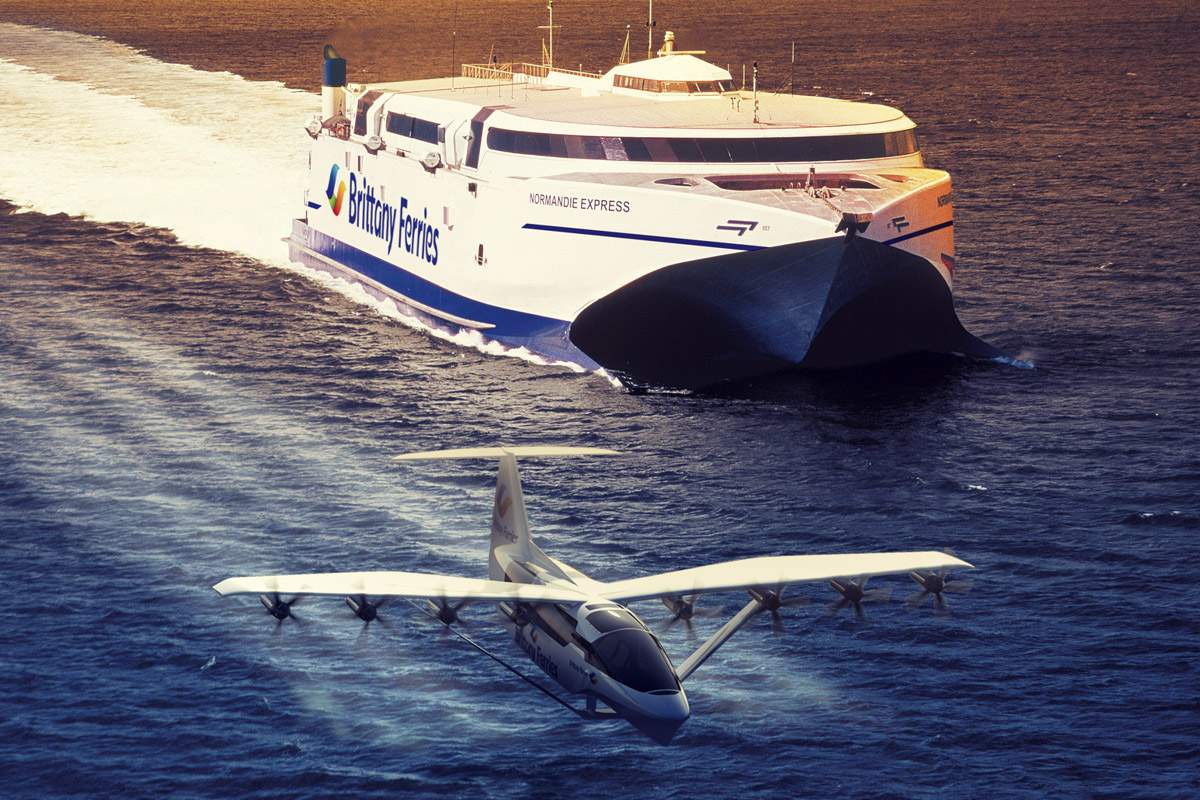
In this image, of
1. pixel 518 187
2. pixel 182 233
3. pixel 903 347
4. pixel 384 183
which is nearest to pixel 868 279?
pixel 903 347

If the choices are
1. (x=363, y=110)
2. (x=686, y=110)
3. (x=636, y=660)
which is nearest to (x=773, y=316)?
(x=686, y=110)

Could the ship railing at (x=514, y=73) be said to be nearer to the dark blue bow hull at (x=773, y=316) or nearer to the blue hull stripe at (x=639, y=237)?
the blue hull stripe at (x=639, y=237)

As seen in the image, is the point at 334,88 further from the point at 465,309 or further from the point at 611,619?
the point at 611,619

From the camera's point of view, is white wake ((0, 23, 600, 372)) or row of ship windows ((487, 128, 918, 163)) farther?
white wake ((0, 23, 600, 372))

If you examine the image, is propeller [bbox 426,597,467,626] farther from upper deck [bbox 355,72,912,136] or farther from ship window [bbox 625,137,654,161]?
upper deck [bbox 355,72,912,136]

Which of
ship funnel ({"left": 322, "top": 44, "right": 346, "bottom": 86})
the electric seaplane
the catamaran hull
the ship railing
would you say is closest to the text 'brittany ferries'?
the catamaran hull

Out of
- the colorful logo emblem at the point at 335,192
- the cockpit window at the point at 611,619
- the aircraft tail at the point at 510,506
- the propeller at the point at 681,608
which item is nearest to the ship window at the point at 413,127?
the colorful logo emblem at the point at 335,192
